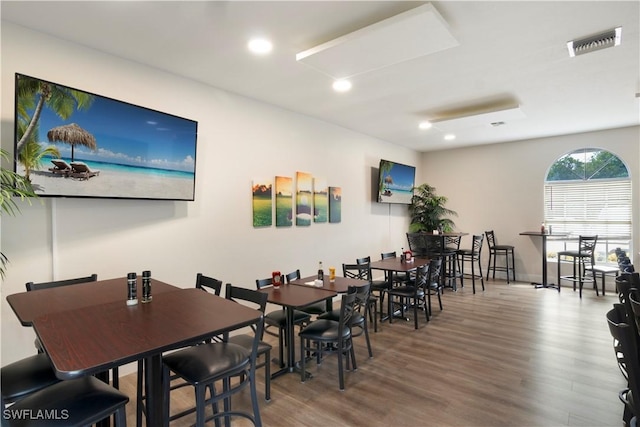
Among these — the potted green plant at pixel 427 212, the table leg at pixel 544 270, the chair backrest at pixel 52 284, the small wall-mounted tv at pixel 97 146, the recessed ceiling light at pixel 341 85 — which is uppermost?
the recessed ceiling light at pixel 341 85

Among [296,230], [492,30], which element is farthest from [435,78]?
[296,230]

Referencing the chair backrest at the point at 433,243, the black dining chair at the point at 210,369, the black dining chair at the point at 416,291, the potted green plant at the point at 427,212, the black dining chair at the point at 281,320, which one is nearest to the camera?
the black dining chair at the point at 210,369

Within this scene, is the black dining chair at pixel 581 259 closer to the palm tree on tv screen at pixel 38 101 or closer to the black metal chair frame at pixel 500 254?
the black metal chair frame at pixel 500 254

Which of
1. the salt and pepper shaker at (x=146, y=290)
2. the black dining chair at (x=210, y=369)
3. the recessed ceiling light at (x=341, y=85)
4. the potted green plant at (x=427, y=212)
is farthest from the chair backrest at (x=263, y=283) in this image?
the potted green plant at (x=427, y=212)

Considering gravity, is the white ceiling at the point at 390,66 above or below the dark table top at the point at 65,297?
above

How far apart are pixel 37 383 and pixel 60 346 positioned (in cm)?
57

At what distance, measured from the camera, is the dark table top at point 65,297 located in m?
1.81

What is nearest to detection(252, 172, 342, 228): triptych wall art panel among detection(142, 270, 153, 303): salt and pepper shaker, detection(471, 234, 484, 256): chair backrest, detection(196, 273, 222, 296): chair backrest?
detection(196, 273, 222, 296): chair backrest

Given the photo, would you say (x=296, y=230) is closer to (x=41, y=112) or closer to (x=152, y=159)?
(x=152, y=159)

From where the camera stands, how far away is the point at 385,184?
6.54 meters

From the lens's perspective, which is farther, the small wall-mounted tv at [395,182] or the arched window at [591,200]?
the small wall-mounted tv at [395,182]

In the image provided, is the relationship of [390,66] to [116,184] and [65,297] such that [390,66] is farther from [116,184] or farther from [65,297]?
[65,297]

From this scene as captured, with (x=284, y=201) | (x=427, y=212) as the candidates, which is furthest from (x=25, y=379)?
(x=427, y=212)

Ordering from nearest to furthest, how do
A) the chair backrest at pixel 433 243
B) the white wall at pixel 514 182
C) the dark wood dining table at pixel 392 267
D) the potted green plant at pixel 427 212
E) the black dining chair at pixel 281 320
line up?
the black dining chair at pixel 281 320 < the dark wood dining table at pixel 392 267 < the white wall at pixel 514 182 < the chair backrest at pixel 433 243 < the potted green plant at pixel 427 212
